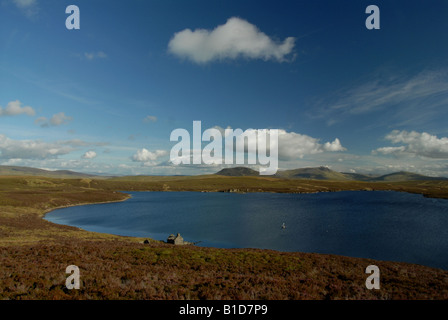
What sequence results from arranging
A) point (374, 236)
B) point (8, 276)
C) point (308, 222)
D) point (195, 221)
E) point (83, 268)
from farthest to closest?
1. point (195, 221)
2. point (308, 222)
3. point (374, 236)
4. point (83, 268)
5. point (8, 276)

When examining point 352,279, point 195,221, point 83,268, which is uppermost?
point 83,268
